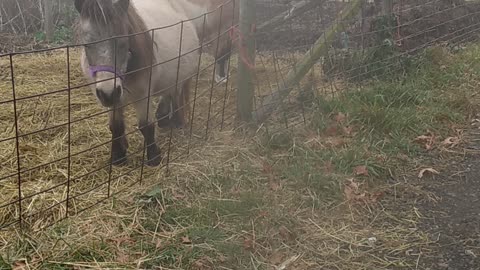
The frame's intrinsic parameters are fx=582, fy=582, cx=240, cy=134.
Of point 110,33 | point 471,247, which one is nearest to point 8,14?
point 110,33

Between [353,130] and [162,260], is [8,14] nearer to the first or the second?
[353,130]

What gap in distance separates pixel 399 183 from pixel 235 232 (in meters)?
1.26

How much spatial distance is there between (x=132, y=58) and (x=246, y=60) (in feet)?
2.93

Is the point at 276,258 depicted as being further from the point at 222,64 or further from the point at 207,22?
the point at 222,64

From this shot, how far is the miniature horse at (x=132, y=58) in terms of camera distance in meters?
3.62

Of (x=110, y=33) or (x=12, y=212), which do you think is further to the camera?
(x=110, y=33)

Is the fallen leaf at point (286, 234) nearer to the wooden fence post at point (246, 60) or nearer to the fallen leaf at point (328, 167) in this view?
the fallen leaf at point (328, 167)

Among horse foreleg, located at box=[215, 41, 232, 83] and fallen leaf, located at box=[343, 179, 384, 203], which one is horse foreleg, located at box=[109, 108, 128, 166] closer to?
fallen leaf, located at box=[343, 179, 384, 203]

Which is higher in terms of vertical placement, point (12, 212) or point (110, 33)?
point (110, 33)

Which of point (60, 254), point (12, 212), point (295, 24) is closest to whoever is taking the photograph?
point (60, 254)

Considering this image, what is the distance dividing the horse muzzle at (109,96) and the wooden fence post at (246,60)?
1.15 m

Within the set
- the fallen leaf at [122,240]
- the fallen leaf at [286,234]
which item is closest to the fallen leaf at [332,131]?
the fallen leaf at [286,234]

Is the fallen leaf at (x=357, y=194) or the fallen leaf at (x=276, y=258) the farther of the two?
the fallen leaf at (x=357, y=194)

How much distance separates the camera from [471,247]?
3.12m
